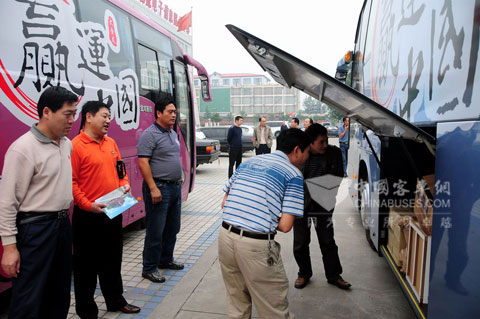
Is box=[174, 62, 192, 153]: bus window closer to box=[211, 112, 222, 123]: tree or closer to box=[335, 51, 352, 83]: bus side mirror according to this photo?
box=[335, 51, 352, 83]: bus side mirror

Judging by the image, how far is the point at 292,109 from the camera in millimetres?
103938

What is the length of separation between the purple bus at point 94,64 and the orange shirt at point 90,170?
2.27ft

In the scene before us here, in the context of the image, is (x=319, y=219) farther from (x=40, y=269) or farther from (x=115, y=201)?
(x=40, y=269)

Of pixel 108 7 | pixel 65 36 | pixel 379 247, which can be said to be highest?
pixel 108 7

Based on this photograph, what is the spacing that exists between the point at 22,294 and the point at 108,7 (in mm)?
3662

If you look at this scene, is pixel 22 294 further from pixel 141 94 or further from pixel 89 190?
pixel 141 94

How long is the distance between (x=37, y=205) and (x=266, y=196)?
1.45 metres

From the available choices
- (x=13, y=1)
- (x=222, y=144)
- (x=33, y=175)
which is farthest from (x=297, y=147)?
(x=222, y=144)

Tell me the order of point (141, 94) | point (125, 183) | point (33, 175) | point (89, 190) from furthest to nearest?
point (141, 94), point (125, 183), point (89, 190), point (33, 175)

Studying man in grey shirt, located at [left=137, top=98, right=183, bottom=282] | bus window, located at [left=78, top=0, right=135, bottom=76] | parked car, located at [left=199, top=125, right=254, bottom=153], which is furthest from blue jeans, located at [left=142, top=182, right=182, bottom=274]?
parked car, located at [left=199, top=125, right=254, bottom=153]

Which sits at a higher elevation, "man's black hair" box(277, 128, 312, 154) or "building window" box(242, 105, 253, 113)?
"building window" box(242, 105, 253, 113)

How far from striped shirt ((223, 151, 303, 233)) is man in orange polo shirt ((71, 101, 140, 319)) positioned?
50.6 inches

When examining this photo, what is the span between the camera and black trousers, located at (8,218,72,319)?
2.20 metres

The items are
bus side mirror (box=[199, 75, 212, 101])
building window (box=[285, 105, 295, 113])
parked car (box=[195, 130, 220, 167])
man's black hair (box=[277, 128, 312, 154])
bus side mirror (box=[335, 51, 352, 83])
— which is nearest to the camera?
man's black hair (box=[277, 128, 312, 154])
